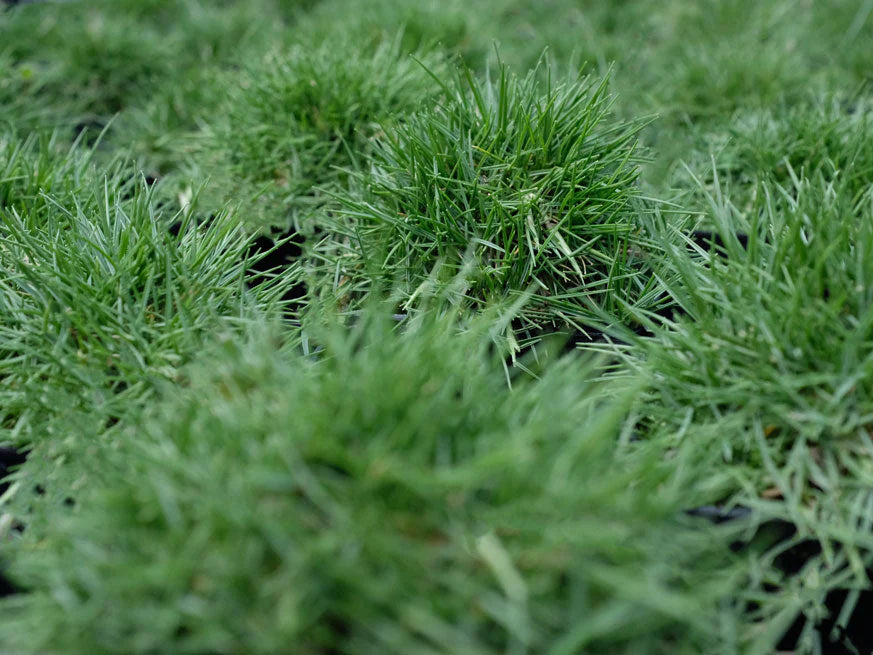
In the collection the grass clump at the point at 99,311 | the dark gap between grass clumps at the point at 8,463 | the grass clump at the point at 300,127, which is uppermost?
the grass clump at the point at 300,127

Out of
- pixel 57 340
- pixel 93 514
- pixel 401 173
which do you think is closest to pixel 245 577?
pixel 93 514

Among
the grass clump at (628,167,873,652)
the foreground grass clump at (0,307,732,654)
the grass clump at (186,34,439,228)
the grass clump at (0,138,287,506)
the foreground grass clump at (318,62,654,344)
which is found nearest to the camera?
the foreground grass clump at (0,307,732,654)

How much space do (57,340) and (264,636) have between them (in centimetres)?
53

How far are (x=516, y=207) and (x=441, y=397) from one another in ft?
1.65

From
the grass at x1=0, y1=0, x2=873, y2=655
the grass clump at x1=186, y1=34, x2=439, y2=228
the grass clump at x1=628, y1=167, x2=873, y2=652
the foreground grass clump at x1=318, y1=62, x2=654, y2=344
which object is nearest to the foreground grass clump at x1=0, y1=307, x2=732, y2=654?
the grass at x1=0, y1=0, x2=873, y2=655

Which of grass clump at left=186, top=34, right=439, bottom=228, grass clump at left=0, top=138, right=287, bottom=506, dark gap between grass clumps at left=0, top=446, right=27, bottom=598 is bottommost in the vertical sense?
dark gap between grass clumps at left=0, top=446, right=27, bottom=598

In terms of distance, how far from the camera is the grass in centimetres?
65

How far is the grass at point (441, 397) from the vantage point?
2.13ft

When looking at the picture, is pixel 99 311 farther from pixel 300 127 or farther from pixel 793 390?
pixel 793 390

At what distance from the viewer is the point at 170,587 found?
2.07 ft

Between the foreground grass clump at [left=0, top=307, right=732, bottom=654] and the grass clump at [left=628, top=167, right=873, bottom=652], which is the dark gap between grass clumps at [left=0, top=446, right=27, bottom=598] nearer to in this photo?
the foreground grass clump at [left=0, top=307, right=732, bottom=654]

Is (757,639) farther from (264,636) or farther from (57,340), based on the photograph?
(57,340)

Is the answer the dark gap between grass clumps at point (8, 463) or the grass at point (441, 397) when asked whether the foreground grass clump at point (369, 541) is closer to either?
the grass at point (441, 397)

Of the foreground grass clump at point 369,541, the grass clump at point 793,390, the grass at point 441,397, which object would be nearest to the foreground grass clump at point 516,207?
the grass at point 441,397
